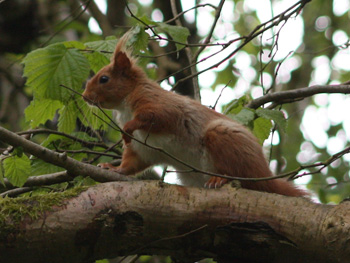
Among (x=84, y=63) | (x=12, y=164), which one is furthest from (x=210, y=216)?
(x=84, y=63)

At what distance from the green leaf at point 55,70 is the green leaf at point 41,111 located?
243 millimetres

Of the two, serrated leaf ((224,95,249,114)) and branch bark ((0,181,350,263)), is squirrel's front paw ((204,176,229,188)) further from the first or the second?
serrated leaf ((224,95,249,114))

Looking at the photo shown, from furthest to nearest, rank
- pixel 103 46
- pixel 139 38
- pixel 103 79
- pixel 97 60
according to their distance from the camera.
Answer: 1. pixel 103 79
2. pixel 97 60
3. pixel 103 46
4. pixel 139 38

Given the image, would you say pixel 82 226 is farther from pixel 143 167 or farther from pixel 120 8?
pixel 120 8

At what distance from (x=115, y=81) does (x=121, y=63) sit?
183mm

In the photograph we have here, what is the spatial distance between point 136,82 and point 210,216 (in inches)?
84.9

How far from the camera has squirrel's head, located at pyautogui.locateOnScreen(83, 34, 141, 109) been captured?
4.62 m

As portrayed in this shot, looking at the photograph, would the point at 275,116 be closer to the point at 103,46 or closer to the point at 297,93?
the point at 297,93

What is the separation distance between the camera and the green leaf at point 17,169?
3293 millimetres

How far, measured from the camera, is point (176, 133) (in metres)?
4.08

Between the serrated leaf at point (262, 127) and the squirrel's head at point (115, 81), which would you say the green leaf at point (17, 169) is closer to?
the squirrel's head at point (115, 81)

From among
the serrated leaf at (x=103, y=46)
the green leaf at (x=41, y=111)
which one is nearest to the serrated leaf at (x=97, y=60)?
the serrated leaf at (x=103, y=46)

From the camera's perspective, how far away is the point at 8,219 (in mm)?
2684

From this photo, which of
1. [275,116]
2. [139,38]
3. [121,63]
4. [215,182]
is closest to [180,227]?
[215,182]
